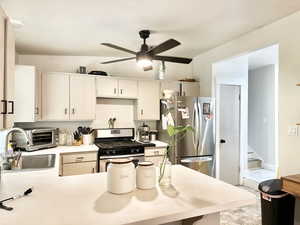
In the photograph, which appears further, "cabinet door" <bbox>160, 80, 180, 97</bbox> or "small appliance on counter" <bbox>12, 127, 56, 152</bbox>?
"cabinet door" <bbox>160, 80, 180, 97</bbox>

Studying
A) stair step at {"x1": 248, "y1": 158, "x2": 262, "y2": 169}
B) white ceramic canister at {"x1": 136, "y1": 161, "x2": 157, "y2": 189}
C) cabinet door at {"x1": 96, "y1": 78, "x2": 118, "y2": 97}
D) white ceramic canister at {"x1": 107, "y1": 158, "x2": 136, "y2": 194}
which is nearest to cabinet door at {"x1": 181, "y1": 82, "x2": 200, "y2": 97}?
cabinet door at {"x1": 96, "y1": 78, "x2": 118, "y2": 97}

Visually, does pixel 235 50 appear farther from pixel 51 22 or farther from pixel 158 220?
pixel 158 220

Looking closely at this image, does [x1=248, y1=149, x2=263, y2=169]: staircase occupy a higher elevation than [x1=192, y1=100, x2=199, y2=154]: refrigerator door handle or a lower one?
lower

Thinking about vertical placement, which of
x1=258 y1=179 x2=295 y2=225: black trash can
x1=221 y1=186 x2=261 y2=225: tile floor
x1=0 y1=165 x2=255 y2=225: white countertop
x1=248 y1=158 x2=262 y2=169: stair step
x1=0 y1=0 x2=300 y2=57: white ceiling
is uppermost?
x1=0 y1=0 x2=300 y2=57: white ceiling

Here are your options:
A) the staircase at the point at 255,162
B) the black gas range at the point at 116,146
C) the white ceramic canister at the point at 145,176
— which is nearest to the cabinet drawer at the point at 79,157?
the black gas range at the point at 116,146

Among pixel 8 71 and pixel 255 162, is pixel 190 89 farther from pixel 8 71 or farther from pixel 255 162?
pixel 8 71

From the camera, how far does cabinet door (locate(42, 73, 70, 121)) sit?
3.24m

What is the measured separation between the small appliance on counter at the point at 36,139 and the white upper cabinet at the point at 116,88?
1.01 meters

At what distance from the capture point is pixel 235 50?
3.24 meters

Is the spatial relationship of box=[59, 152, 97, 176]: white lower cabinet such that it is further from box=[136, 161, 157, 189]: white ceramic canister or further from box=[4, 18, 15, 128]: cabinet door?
box=[136, 161, 157, 189]: white ceramic canister

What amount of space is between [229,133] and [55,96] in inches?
127

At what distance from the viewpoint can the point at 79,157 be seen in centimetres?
308

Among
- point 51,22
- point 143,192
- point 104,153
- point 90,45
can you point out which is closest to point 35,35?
point 51,22

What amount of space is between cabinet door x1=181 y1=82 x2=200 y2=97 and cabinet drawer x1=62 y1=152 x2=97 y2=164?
2.06m
